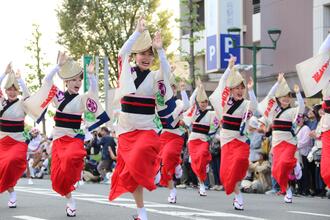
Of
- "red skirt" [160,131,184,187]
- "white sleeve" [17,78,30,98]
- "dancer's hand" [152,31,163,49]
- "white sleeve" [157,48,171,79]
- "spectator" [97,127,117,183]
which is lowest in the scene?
"spectator" [97,127,117,183]

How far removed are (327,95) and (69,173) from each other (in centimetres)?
358

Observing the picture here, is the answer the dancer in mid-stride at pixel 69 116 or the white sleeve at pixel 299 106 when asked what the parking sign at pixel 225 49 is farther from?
the dancer in mid-stride at pixel 69 116

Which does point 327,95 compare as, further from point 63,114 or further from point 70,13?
point 70,13

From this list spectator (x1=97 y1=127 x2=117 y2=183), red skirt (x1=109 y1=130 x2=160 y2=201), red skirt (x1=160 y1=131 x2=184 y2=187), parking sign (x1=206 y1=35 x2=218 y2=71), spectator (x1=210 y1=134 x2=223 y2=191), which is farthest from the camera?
parking sign (x1=206 y1=35 x2=218 y2=71)

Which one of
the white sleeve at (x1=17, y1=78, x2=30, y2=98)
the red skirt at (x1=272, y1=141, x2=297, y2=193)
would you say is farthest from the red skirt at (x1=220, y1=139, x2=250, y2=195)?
the white sleeve at (x1=17, y1=78, x2=30, y2=98)

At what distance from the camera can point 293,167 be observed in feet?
42.9

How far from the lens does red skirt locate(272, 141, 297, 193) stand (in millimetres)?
12961

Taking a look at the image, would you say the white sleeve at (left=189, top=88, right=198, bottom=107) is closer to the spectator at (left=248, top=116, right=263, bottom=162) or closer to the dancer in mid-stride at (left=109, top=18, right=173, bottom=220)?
the spectator at (left=248, top=116, right=263, bottom=162)

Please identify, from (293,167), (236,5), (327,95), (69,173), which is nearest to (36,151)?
(236,5)

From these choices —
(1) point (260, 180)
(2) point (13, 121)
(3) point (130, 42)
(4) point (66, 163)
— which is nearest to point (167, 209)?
(4) point (66, 163)

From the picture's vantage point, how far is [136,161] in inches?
324

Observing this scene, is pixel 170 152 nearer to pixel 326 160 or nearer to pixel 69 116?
pixel 69 116

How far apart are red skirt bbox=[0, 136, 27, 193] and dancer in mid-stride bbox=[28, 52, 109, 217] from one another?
1269 millimetres

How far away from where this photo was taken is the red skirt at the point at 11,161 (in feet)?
37.3
